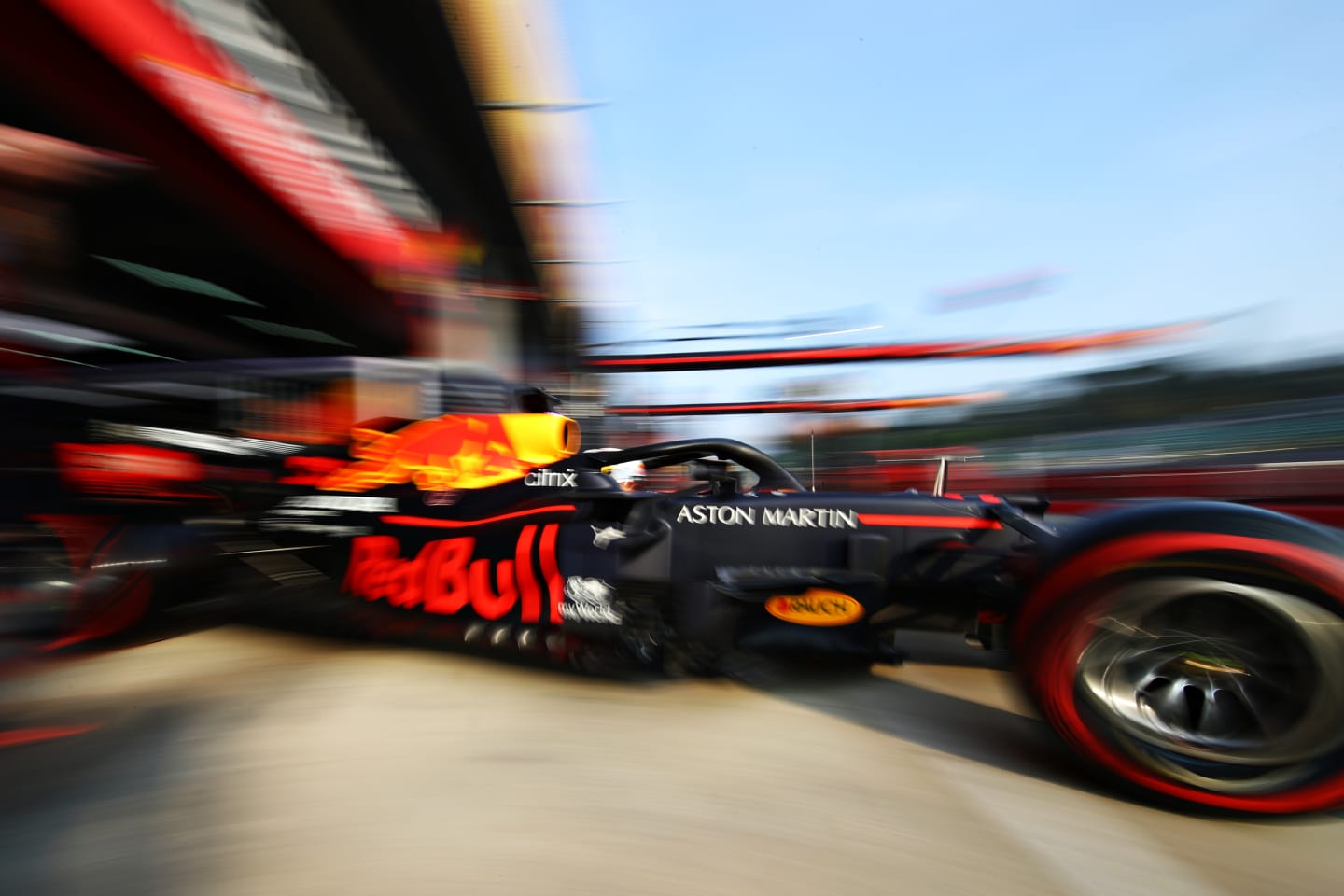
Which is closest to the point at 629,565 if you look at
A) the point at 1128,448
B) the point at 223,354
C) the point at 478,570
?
the point at 478,570

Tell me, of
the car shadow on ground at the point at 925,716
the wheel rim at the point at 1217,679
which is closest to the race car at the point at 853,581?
the wheel rim at the point at 1217,679

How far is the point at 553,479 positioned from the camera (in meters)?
2.57

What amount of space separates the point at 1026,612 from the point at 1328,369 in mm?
5579

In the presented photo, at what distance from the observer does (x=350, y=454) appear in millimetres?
3033

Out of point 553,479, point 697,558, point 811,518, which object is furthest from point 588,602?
point 811,518

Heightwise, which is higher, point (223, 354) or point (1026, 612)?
point (223, 354)

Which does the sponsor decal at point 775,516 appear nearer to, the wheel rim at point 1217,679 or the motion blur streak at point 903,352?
the wheel rim at point 1217,679

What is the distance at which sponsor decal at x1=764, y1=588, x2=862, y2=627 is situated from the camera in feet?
6.92

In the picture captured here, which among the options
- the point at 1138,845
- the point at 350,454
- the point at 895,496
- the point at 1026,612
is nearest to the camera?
the point at 1138,845

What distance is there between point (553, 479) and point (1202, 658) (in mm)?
2033

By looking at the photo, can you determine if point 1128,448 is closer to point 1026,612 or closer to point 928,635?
point 928,635

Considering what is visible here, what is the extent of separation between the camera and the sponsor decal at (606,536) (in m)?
2.33

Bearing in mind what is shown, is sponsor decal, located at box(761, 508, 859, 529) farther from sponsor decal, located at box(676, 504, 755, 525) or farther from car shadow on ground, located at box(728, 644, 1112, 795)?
car shadow on ground, located at box(728, 644, 1112, 795)

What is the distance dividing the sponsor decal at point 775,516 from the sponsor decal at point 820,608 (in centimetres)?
22
